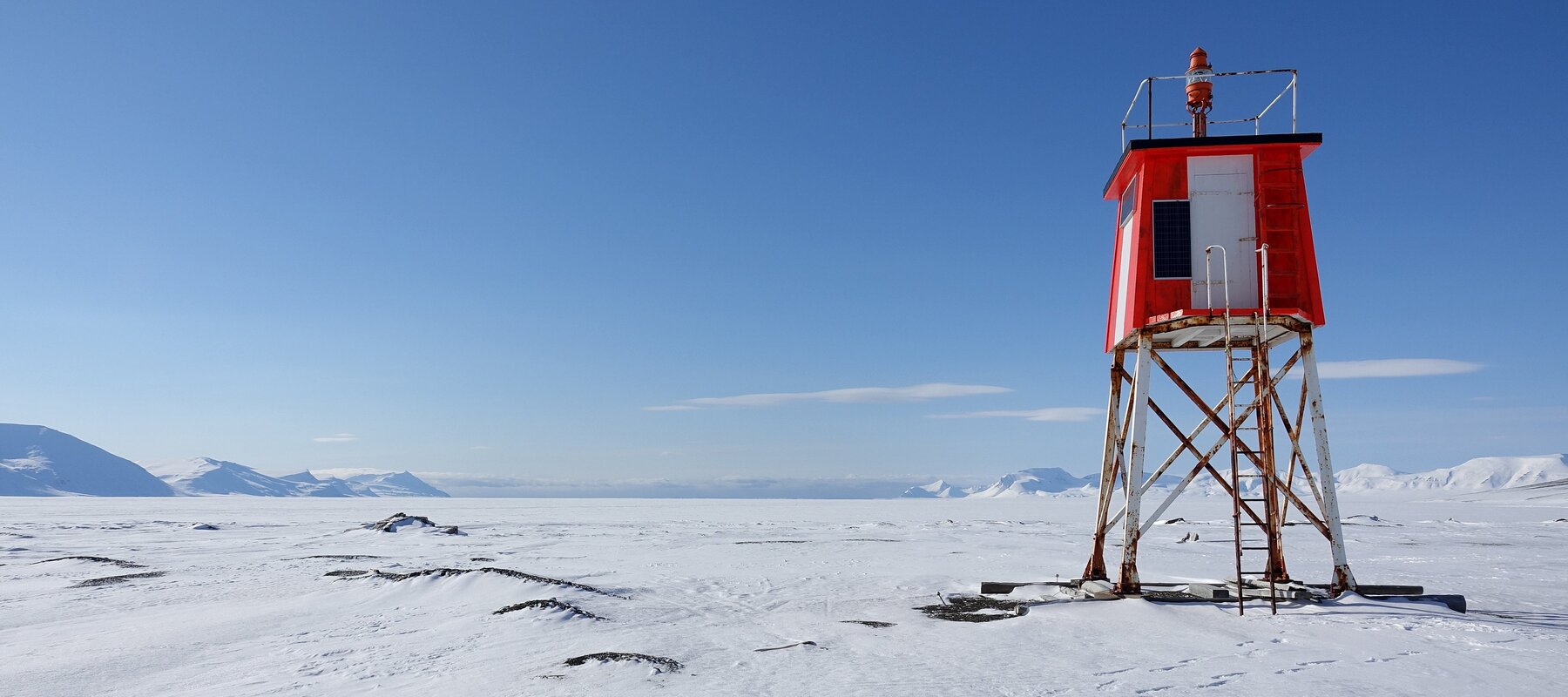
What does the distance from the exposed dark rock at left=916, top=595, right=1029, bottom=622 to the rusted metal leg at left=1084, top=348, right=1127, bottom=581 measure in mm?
1663

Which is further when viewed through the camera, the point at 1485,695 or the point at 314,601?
the point at 314,601

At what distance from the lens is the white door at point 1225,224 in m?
14.4

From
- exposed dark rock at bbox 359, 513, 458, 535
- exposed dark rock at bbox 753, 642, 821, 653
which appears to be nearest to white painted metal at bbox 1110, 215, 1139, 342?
exposed dark rock at bbox 753, 642, 821, 653

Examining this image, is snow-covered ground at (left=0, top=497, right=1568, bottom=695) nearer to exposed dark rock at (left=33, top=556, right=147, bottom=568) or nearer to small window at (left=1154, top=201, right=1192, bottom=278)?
exposed dark rock at (left=33, top=556, right=147, bottom=568)

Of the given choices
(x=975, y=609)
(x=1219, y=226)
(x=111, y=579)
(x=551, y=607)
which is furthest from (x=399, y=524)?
(x=1219, y=226)

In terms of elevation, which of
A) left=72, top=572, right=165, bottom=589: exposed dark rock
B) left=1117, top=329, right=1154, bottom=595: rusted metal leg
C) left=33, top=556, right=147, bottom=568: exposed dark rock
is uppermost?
left=1117, top=329, right=1154, bottom=595: rusted metal leg

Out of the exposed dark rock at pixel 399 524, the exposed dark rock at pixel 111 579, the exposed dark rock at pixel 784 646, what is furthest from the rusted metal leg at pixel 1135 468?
the exposed dark rock at pixel 399 524

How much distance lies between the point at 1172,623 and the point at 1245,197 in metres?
7.52

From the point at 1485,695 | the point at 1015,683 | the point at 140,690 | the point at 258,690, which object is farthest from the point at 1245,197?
the point at 140,690

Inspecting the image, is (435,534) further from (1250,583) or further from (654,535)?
(1250,583)

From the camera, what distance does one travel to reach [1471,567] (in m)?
23.7

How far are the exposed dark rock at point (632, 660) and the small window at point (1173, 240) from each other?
10407 mm

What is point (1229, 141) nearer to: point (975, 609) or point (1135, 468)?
point (1135, 468)

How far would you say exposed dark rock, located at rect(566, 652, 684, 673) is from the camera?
34.3 ft
